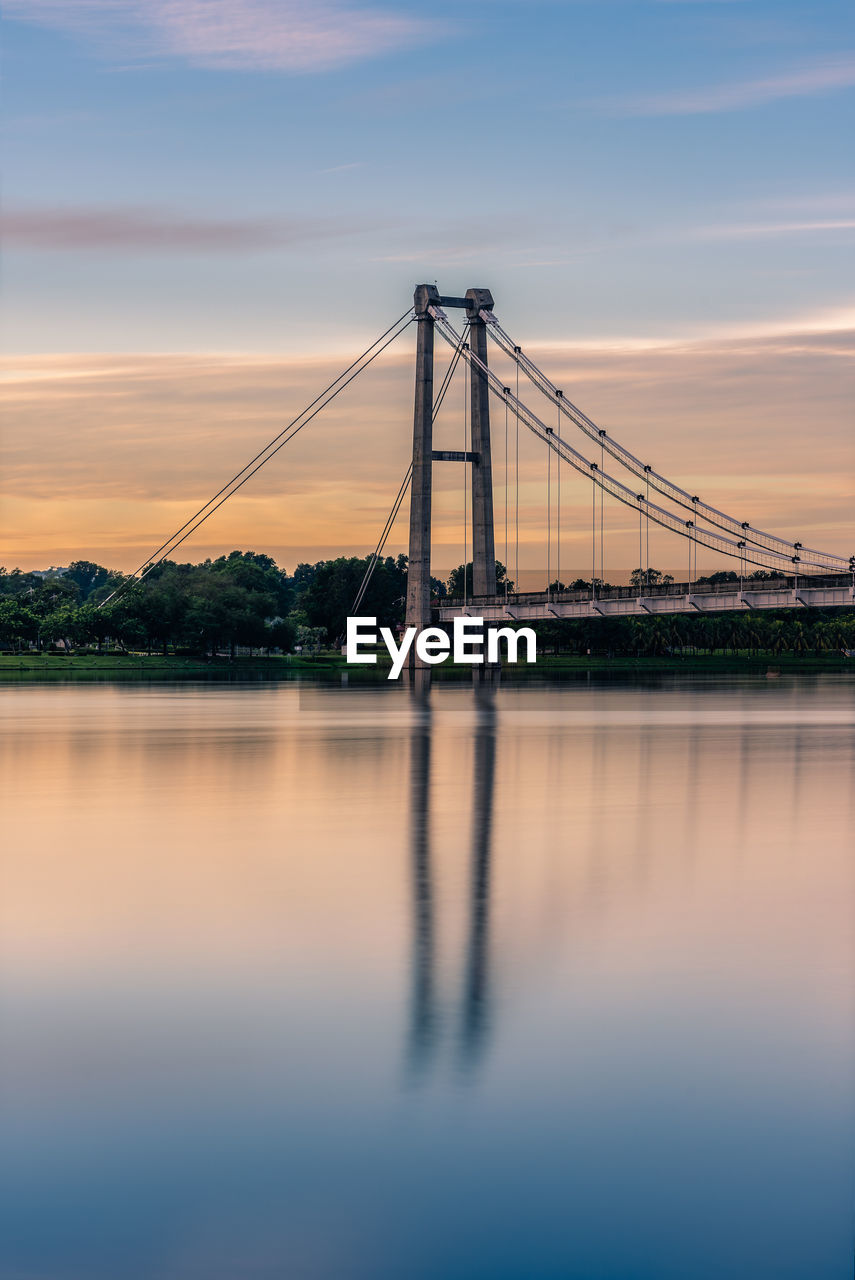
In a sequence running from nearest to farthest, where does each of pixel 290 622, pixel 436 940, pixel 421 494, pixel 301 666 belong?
pixel 436 940 < pixel 421 494 < pixel 301 666 < pixel 290 622

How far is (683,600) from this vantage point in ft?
287

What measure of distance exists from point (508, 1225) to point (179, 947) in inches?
266

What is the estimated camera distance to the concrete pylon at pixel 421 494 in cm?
9362

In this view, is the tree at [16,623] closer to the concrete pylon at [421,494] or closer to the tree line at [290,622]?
the tree line at [290,622]

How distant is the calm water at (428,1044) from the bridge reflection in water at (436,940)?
53mm

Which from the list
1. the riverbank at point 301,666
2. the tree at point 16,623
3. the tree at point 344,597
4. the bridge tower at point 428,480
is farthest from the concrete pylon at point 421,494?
the tree at point 16,623

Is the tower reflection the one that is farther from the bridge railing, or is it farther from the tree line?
the tree line

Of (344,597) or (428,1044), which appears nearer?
(428,1044)

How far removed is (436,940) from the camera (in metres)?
12.9

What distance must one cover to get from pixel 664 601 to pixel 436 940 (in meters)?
77.5

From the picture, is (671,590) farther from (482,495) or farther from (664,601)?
(482,495)

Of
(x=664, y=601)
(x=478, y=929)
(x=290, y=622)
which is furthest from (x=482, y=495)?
(x=478, y=929)

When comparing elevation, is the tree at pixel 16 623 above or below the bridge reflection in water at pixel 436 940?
above

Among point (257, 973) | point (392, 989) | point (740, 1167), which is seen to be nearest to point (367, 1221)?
point (740, 1167)
